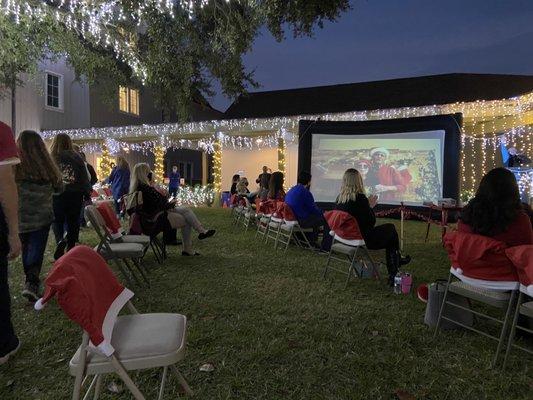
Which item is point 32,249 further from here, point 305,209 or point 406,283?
point 305,209

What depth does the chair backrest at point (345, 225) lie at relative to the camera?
4098 mm

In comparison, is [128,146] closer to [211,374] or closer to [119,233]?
[119,233]

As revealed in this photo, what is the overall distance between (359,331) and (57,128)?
16.8m

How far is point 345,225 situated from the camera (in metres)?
4.13

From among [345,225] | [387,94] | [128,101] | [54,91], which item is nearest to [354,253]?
[345,225]

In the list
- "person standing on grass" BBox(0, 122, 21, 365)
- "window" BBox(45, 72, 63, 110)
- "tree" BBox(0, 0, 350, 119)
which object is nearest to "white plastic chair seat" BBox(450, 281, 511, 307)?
"person standing on grass" BBox(0, 122, 21, 365)

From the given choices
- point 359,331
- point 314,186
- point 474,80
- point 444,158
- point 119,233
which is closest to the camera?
point 359,331

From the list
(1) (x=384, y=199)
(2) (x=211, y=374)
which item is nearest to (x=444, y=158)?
(1) (x=384, y=199)

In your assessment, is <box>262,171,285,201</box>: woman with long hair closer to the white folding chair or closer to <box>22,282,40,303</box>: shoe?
the white folding chair

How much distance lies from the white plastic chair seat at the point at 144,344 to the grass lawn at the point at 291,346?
54 cm

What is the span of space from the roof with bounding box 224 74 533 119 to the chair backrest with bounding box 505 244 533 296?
36.8 ft

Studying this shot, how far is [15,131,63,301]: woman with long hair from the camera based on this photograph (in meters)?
3.45

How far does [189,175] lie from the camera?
25.2 meters

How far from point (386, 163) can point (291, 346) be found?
21.2 feet
